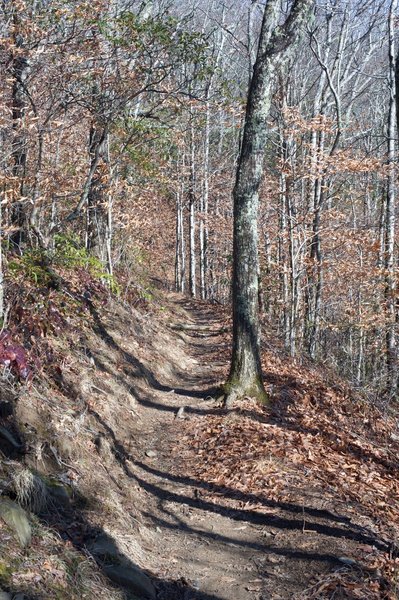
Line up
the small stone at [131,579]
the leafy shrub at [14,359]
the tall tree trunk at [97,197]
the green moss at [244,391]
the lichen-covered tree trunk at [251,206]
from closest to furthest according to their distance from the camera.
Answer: the small stone at [131,579]
the leafy shrub at [14,359]
the lichen-covered tree trunk at [251,206]
the green moss at [244,391]
the tall tree trunk at [97,197]

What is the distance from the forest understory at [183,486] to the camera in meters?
4.14

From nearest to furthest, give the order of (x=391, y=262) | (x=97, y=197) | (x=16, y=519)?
(x=16, y=519), (x=97, y=197), (x=391, y=262)

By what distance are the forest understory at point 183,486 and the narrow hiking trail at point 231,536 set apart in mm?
16

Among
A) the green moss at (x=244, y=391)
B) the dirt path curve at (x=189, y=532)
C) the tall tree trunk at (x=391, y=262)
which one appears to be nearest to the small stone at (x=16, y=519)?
the dirt path curve at (x=189, y=532)

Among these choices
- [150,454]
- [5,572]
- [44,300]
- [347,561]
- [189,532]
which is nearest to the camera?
[5,572]

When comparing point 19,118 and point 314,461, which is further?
point 19,118

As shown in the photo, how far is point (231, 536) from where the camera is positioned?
5.25m

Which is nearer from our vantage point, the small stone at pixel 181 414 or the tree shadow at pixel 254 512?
the tree shadow at pixel 254 512

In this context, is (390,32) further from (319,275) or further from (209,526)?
(209,526)

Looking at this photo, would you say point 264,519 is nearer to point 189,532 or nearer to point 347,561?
point 189,532

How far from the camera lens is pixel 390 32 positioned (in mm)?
12961

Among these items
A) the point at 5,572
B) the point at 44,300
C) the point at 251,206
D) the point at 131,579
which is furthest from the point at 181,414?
the point at 5,572

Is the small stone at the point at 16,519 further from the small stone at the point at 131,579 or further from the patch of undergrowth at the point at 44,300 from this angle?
the patch of undergrowth at the point at 44,300

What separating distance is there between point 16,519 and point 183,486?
286cm
